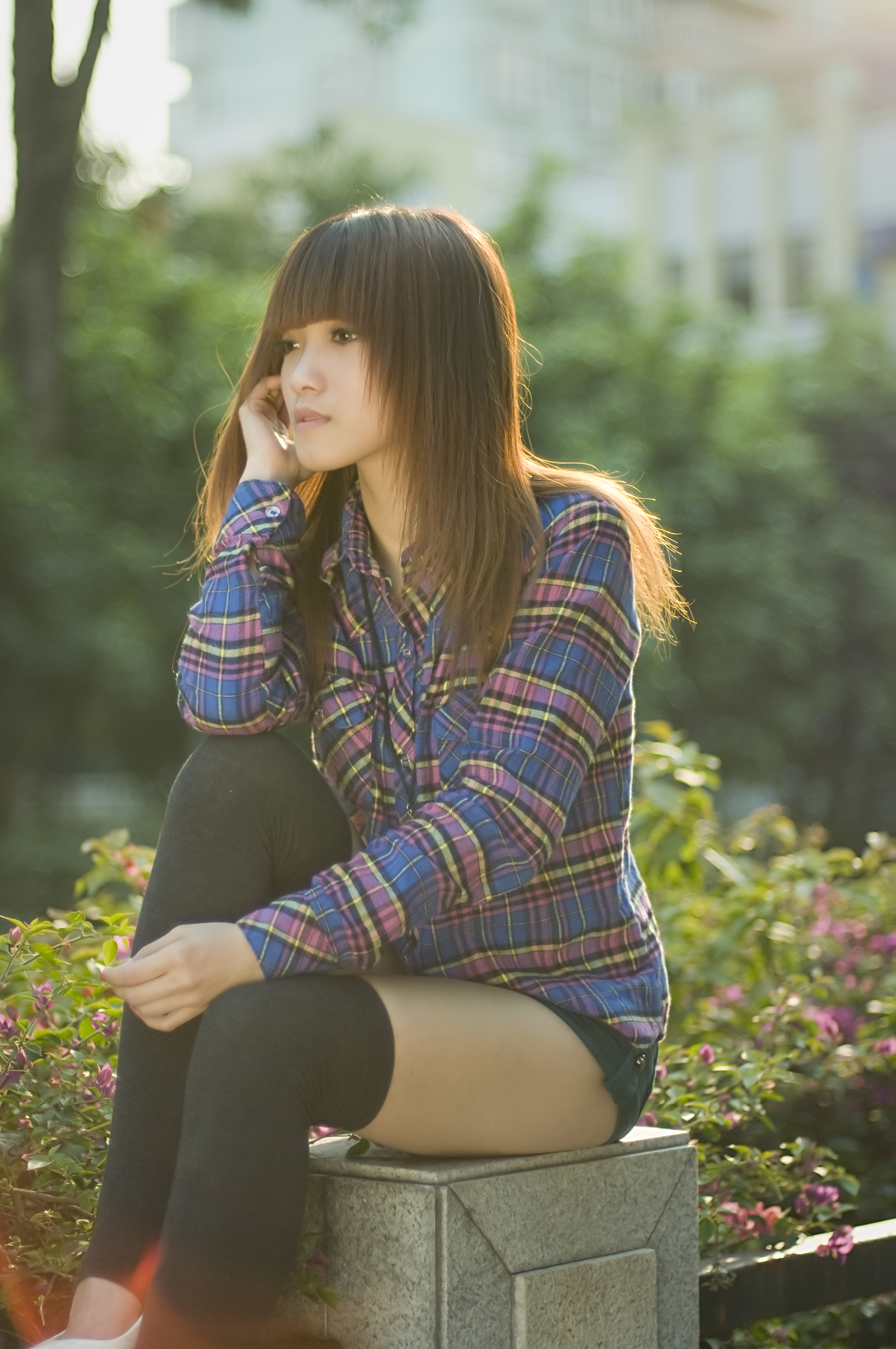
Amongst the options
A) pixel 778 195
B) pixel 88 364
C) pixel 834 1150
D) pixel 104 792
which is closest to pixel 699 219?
pixel 778 195

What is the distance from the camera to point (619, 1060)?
6.36 ft

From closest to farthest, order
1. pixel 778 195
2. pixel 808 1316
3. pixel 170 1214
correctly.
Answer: pixel 170 1214
pixel 808 1316
pixel 778 195

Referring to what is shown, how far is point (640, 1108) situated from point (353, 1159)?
366 mm

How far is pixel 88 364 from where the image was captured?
11211 millimetres

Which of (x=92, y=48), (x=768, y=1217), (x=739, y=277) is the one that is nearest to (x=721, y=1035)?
(x=768, y=1217)

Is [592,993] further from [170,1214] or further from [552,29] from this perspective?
[552,29]

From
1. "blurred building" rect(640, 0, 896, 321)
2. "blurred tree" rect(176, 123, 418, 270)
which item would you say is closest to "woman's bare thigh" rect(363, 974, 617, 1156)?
"blurred tree" rect(176, 123, 418, 270)

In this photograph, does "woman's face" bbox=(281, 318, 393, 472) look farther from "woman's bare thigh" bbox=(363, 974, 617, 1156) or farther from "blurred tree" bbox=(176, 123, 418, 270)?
A: "blurred tree" bbox=(176, 123, 418, 270)

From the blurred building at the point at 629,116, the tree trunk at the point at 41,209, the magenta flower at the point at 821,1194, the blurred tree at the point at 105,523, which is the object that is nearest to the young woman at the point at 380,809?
the magenta flower at the point at 821,1194

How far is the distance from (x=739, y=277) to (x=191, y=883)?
29527 mm

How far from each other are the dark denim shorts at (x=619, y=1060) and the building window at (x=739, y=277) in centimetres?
2883

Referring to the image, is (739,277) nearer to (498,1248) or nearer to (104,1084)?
(104,1084)

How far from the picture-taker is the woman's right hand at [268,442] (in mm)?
2254

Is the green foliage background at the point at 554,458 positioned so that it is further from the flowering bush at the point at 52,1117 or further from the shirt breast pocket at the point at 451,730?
the shirt breast pocket at the point at 451,730
